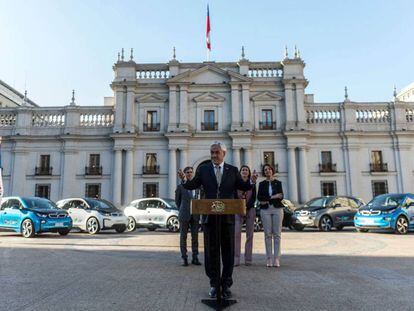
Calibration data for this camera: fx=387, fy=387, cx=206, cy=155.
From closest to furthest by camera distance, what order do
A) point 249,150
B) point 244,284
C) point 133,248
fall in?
point 244,284
point 133,248
point 249,150

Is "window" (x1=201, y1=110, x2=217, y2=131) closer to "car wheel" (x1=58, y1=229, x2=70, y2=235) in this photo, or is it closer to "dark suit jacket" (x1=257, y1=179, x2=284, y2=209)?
"car wheel" (x1=58, y1=229, x2=70, y2=235)

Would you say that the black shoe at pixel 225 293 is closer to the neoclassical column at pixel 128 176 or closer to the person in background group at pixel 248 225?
the person in background group at pixel 248 225

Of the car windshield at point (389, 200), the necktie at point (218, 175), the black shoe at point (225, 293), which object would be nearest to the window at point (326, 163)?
the car windshield at point (389, 200)

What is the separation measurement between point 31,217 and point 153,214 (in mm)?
5859

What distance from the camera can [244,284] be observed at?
5.81 m

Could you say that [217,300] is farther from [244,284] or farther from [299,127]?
[299,127]

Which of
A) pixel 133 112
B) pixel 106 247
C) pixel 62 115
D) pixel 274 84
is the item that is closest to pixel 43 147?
pixel 62 115

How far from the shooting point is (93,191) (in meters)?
33.2

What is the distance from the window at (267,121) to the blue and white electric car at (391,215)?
18.7m

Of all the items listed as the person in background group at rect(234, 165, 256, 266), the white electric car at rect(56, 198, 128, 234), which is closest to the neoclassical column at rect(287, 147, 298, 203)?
the white electric car at rect(56, 198, 128, 234)

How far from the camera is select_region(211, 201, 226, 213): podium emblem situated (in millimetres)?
4613

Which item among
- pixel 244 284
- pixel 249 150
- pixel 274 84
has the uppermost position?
pixel 274 84

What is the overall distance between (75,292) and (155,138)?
94.5ft

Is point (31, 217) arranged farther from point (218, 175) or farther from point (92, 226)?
point (218, 175)
